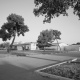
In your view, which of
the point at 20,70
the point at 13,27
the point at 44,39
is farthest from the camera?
the point at 44,39

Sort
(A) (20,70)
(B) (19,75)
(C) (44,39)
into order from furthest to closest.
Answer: (C) (44,39) → (A) (20,70) → (B) (19,75)

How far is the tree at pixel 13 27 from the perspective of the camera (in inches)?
1128

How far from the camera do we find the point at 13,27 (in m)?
30.4

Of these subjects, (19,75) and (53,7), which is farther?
(53,7)

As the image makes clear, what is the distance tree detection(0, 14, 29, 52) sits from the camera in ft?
94.0

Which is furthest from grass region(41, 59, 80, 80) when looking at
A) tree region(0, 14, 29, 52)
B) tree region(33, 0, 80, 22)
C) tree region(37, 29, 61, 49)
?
tree region(37, 29, 61, 49)

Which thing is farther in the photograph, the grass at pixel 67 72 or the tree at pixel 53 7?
the tree at pixel 53 7

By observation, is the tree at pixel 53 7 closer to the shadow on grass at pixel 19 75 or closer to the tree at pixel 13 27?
the shadow on grass at pixel 19 75

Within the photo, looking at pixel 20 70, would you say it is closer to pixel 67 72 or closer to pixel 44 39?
pixel 67 72

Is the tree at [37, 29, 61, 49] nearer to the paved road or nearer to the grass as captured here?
the paved road

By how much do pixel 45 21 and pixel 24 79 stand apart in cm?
731

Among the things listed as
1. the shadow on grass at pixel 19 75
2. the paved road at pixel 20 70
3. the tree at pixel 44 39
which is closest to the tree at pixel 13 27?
the tree at pixel 44 39

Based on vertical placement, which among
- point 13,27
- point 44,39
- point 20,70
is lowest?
point 20,70

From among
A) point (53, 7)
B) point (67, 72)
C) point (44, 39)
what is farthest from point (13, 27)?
point (67, 72)
